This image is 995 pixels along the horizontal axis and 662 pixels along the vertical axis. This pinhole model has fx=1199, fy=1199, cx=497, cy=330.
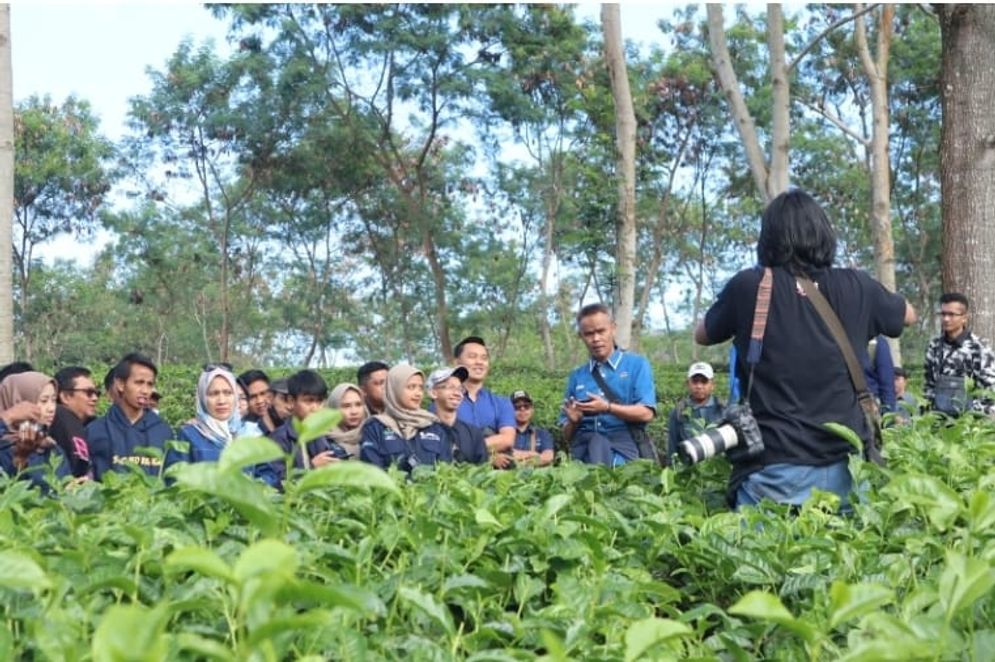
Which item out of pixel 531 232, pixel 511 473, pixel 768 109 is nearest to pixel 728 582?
pixel 511 473

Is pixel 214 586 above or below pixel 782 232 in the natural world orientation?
below

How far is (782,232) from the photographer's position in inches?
127

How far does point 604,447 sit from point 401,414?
93 cm

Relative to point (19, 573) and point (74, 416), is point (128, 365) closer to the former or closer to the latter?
point (74, 416)

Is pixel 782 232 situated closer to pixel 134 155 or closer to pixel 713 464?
pixel 713 464

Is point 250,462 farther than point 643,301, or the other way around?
point 643,301

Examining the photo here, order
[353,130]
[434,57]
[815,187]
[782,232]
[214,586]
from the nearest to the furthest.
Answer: [214,586] → [782,232] → [434,57] → [353,130] → [815,187]

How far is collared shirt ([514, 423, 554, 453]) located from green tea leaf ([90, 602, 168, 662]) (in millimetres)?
6144

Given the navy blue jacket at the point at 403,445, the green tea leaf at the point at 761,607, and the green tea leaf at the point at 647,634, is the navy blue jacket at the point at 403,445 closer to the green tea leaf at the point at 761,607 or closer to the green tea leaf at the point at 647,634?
the green tea leaf at the point at 647,634

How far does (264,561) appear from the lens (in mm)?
1053

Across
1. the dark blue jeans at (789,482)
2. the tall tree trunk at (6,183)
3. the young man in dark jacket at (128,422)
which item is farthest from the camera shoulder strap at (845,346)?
the tall tree trunk at (6,183)

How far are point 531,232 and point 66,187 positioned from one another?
9.59m

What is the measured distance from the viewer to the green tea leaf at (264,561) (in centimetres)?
105

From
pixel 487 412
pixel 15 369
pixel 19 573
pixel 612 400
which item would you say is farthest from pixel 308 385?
pixel 19 573
